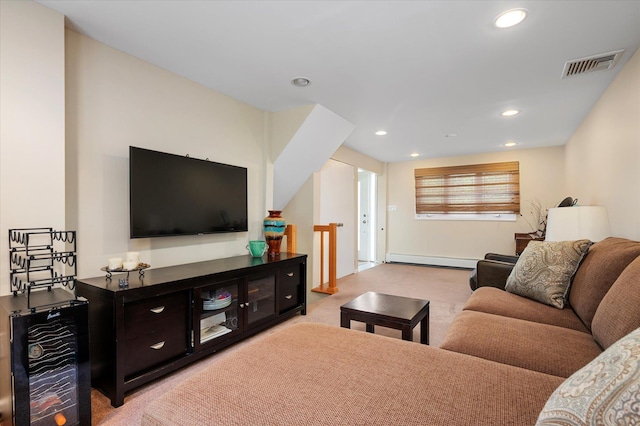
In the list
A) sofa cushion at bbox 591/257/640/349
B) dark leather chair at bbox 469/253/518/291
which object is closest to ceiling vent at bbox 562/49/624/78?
dark leather chair at bbox 469/253/518/291

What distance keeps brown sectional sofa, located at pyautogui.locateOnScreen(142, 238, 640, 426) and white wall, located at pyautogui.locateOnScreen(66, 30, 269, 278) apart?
1576mm

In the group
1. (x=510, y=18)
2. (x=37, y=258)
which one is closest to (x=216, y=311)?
(x=37, y=258)

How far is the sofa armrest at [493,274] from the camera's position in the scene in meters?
2.64

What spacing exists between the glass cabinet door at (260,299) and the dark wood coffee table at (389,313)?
0.84 meters

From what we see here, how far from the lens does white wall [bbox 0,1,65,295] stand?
1.64 m

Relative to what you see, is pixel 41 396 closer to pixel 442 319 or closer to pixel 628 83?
pixel 442 319

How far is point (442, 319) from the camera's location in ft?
10.3

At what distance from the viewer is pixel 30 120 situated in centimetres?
172

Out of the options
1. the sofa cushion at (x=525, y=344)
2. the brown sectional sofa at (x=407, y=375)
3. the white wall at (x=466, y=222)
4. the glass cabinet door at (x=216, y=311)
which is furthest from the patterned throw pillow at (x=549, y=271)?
the white wall at (x=466, y=222)

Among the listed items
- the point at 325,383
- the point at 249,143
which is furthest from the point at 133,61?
the point at 325,383

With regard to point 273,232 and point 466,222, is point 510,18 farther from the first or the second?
point 466,222

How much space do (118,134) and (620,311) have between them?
9.80 ft

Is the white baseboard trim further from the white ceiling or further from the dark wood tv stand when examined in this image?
the dark wood tv stand

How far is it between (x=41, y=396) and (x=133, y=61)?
85.4 inches
